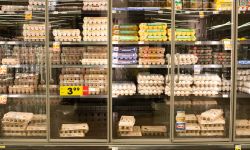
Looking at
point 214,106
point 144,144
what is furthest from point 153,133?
point 214,106

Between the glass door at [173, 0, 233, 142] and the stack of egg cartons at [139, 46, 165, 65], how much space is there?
229mm

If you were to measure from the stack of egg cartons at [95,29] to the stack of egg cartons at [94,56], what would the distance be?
19cm

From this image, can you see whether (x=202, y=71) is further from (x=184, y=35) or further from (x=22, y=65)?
(x=22, y=65)

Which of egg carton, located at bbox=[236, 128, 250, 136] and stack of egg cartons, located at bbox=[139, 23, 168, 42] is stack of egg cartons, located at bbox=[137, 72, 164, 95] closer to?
stack of egg cartons, located at bbox=[139, 23, 168, 42]

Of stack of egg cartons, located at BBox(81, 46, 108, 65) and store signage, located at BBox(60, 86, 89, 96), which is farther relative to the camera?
stack of egg cartons, located at BBox(81, 46, 108, 65)

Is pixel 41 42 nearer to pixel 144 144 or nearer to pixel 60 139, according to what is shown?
pixel 60 139

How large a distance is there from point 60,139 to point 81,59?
1171mm

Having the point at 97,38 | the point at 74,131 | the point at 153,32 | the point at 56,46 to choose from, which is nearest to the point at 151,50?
the point at 153,32

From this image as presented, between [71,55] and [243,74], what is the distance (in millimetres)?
2521

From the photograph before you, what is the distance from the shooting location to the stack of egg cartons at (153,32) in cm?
460

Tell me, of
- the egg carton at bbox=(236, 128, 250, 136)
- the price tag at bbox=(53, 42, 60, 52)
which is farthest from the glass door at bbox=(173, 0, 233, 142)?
the price tag at bbox=(53, 42, 60, 52)

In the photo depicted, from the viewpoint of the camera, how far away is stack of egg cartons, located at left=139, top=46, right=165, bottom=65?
4652mm

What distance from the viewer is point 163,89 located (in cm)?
471

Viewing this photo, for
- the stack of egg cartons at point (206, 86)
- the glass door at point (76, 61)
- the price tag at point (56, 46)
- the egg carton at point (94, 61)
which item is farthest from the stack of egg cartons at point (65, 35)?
the stack of egg cartons at point (206, 86)
